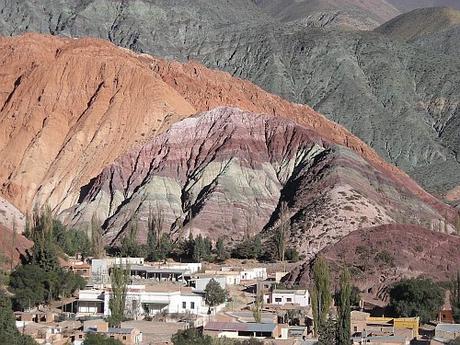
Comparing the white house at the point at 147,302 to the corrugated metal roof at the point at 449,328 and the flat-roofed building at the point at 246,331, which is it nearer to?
the flat-roofed building at the point at 246,331

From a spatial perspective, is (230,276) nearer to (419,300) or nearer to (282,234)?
(282,234)

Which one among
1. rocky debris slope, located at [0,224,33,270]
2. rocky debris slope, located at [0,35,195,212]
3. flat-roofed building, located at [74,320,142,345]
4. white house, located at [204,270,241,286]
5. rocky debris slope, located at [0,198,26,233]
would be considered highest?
rocky debris slope, located at [0,35,195,212]

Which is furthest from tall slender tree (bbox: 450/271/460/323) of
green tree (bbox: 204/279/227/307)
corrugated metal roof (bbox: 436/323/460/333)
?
green tree (bbox: 204/279/227/307)

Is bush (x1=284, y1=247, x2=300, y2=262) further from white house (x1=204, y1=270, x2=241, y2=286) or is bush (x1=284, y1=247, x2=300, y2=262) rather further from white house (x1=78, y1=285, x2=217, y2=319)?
white house (x1=78, y1=285, x2=217, y2=319)

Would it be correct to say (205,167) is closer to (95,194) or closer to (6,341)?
(95,194)

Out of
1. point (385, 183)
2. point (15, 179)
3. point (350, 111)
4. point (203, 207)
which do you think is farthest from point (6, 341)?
point (350, 111)

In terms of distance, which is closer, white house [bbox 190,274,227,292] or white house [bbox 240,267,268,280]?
white house [bbox 190,274,227,292]

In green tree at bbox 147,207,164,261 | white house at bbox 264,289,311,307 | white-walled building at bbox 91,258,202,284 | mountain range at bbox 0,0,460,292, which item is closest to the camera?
white house at bbox 264,289,311,307

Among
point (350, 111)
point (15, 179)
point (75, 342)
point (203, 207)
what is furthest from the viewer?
point (350, 111)
